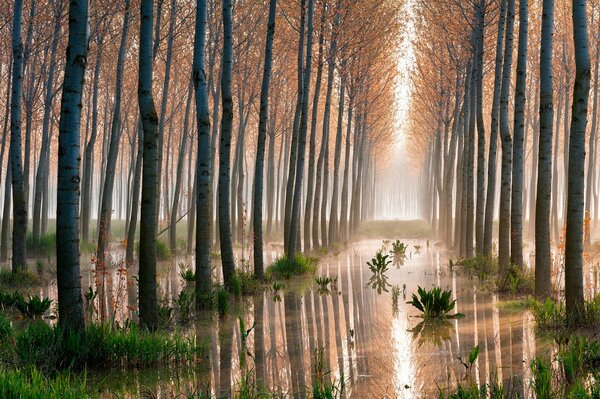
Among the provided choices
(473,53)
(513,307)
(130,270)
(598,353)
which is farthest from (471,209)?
(598,353)

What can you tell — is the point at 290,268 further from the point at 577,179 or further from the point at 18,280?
the point at 577,179

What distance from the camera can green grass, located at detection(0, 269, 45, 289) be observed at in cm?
1238

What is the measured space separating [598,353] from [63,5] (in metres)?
14.1

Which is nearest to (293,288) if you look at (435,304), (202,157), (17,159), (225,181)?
(225,181)

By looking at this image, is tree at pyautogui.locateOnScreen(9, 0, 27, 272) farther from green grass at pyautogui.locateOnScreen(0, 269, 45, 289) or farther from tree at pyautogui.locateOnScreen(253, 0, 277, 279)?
tree at pyautogui.locateOnScreen(253, 0, 277, 279)

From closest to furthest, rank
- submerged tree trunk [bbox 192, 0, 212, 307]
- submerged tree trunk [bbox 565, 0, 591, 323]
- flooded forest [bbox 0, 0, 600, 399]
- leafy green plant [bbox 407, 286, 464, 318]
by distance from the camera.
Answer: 1. flooded forest [bbox 0, 0, 600, 399]
2. submerged tree trunk [bbox 565, 0, 591, 323]
3. leafy green plant [bbox 407, 286, 464, 318]
4. submerged tree trunk [bbox 192, 0, 212, 307]

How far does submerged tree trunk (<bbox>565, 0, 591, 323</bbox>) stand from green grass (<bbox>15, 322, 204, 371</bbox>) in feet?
14.4

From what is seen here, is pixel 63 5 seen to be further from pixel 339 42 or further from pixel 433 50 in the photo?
pixel 433 50

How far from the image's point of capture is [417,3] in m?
21.1

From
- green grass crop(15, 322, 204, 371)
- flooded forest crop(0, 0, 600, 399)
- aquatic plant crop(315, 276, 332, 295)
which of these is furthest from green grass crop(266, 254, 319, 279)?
green grass crop(15, 322, 204, 371)

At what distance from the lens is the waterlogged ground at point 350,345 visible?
529 cm

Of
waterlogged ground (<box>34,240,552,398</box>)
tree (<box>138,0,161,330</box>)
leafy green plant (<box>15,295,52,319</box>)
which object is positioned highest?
tree (<box>138,0,161,330</box>)

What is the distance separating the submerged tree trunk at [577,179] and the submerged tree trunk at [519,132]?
11.5ft

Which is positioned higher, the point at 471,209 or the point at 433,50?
the point at 433,50
